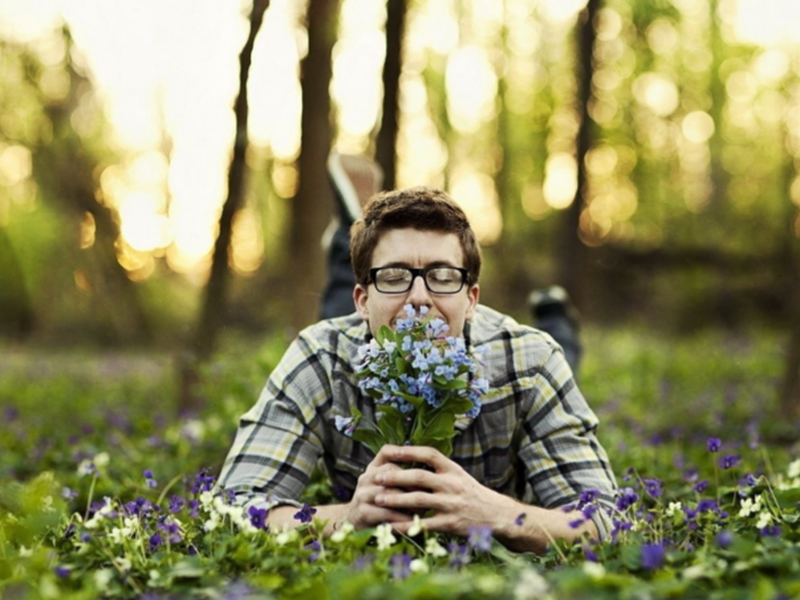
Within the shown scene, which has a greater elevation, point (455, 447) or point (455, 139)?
point (455, 139)

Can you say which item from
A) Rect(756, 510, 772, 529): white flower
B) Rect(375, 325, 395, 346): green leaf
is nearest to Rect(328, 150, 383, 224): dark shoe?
Rect(375, 325, 395, 346): green leaf

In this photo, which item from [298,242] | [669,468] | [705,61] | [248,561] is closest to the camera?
[248,561]

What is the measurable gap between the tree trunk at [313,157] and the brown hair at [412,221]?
4596 millimetres

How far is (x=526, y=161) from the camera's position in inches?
1001

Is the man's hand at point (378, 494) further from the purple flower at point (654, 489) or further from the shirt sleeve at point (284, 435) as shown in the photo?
the purple flower at point (654, 489)

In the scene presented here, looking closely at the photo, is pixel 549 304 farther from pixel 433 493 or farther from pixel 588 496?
pixel 433 493

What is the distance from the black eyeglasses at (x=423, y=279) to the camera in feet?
8.95

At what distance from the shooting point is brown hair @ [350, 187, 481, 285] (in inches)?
109

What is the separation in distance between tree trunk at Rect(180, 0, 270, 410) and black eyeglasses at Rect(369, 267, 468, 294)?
3.48m

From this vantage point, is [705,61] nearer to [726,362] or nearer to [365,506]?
[726,362]

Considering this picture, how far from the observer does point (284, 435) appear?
301cm

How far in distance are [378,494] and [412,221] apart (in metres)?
0.91

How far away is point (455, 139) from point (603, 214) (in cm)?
666

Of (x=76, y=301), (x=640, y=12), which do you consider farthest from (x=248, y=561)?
(x=76, y=301)
